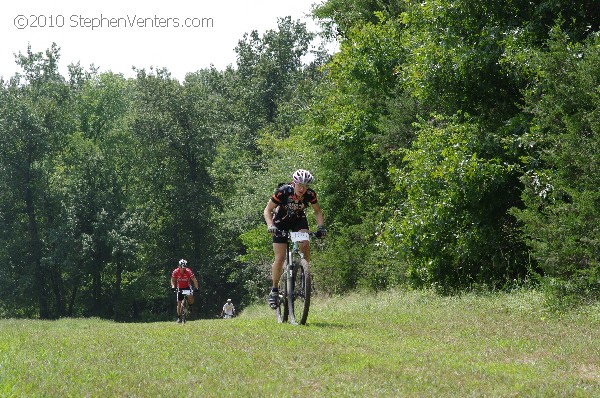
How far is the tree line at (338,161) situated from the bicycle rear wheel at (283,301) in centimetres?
450

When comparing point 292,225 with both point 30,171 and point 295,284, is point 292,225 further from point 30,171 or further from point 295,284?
point 30,171

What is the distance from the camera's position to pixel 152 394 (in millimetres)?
6891

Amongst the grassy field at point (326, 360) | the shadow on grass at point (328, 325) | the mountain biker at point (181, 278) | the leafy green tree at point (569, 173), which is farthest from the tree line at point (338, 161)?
the mountain biker at point (181, 278)

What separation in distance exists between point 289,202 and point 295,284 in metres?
1.36

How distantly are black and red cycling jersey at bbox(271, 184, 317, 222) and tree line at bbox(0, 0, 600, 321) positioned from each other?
14.6 feet

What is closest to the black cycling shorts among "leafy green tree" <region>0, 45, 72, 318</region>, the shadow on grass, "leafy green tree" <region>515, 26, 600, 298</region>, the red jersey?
the shadow on grass

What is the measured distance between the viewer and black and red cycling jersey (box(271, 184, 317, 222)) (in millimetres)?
12477

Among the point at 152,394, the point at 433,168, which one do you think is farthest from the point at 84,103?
the point at 152,394

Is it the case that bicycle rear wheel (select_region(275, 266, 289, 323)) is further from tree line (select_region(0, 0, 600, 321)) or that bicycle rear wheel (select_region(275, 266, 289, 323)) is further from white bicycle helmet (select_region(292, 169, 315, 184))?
tree line (select_region(0, 0, 600, 321))

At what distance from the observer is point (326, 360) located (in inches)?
339

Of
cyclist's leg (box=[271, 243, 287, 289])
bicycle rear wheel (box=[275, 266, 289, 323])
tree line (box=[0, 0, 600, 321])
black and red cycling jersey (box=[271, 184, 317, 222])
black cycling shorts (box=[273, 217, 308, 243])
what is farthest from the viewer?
tree line (box=[0, 0, 600, 321])

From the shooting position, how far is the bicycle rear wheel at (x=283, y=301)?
42.4 ft

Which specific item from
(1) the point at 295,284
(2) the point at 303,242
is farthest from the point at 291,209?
(1) the point at 295,284

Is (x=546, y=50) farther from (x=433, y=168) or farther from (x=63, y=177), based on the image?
(x=63, y=177)
